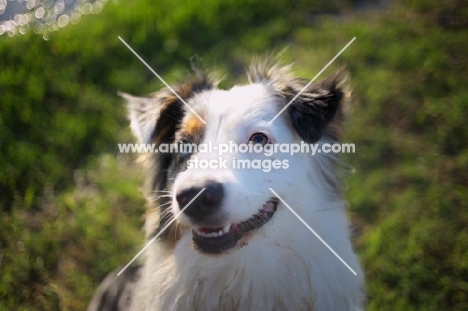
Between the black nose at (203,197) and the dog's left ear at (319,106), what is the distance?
536 mm

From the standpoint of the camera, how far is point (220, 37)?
15.9ft

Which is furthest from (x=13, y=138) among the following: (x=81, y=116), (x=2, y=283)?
(x=2, y=283)

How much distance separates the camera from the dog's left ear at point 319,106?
82.0 inches

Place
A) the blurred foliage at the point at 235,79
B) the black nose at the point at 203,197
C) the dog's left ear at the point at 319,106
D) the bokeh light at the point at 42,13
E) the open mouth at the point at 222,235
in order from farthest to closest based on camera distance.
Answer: the bokeh light at the point at 42,13 → the blurred foliage at the point at 235,79 → the dog's left ear at the point at 319,106 → the open mouth at the point at 222,235 → the black nose at the point at 203,197

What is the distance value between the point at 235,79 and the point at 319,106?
2.47 metres

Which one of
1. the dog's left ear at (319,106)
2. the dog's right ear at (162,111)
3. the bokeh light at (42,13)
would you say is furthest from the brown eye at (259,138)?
the bokeh light at (42,13)

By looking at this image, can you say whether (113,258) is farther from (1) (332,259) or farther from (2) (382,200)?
(2) (382,200)

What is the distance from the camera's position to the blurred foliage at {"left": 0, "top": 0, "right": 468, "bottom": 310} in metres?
3.17

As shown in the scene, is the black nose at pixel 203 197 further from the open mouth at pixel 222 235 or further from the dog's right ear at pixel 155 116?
the dog's right ear at pixel 155 116

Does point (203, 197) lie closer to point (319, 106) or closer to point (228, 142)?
point (228, 142)

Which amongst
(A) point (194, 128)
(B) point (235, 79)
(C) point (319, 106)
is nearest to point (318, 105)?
(C) point (319, 106)

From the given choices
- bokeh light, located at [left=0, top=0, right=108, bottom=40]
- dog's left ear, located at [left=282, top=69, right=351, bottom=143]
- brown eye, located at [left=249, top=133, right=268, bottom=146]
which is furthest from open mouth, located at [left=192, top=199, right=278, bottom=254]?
bokeh light, located at [left=0, top=0, right=108, bottom=40]

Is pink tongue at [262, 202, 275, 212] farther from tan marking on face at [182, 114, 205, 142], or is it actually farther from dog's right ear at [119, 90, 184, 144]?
dog's right ear at [119, 90, 184, 144]

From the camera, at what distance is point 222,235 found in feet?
6.53
